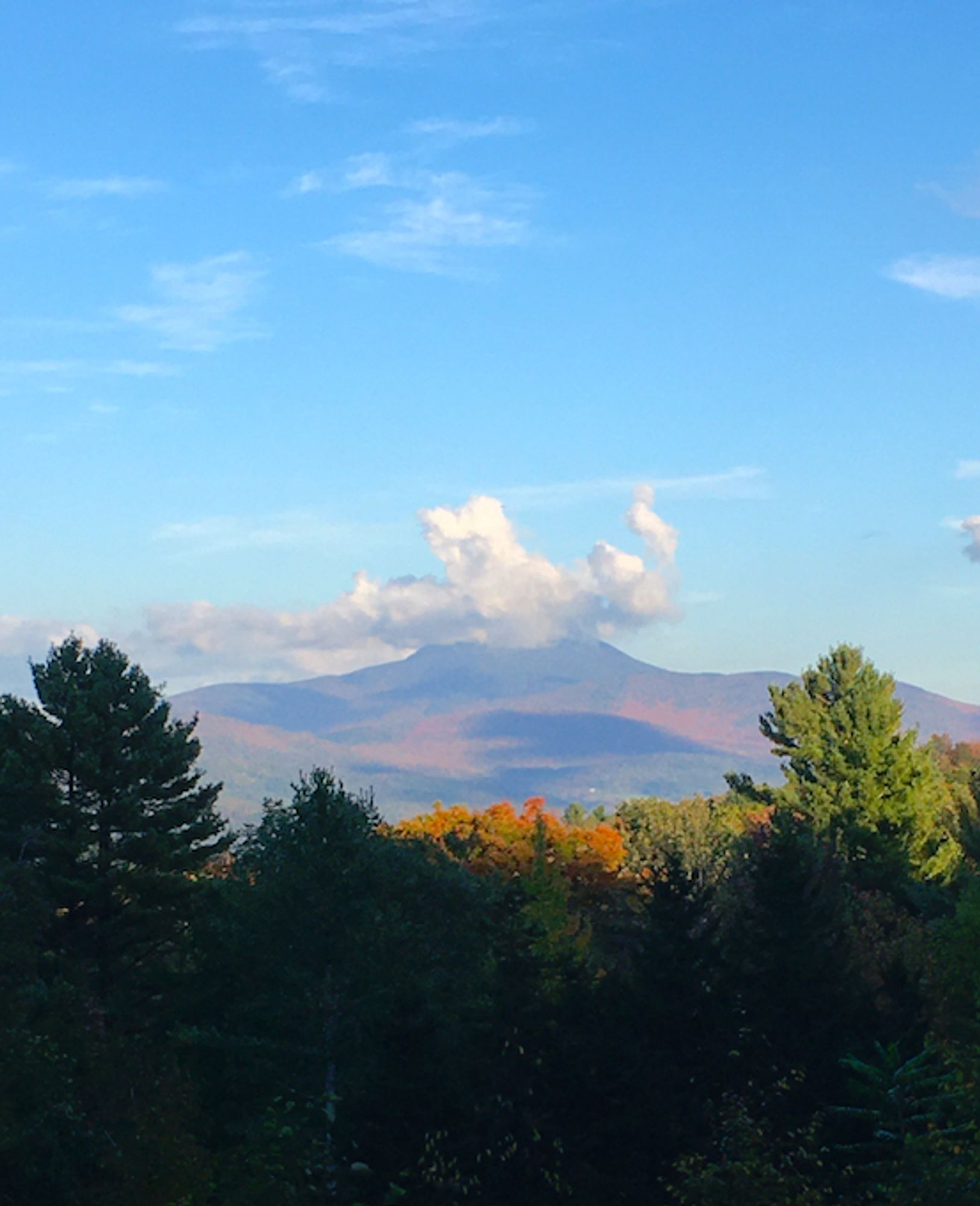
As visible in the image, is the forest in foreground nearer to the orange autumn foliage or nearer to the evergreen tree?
the evergreen tree

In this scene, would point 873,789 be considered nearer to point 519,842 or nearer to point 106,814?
point 519,842

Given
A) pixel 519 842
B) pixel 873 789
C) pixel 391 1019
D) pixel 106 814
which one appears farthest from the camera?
pixel 519 842

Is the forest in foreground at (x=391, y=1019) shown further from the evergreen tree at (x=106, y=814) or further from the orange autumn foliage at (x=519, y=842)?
the orange autumn foliage at (x=519, y=842)

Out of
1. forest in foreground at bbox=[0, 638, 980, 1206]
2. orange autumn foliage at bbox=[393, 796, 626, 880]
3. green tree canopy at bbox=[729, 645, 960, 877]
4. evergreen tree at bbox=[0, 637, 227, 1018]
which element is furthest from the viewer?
orange autumn foliage at bbox=[393, 796, 626, 880]

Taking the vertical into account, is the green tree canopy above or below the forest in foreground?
above

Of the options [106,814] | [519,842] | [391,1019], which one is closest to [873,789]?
[519,842]

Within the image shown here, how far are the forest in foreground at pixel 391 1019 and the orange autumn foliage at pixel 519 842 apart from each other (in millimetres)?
34280

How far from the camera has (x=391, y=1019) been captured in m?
30.0

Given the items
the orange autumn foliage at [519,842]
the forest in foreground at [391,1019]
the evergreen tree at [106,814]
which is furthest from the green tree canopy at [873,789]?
the evergreen tree at [106,814]

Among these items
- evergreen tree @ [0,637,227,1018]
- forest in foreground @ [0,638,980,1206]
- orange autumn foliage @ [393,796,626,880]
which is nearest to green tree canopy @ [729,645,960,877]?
orange autumn foliage @ [393,796,626,880]

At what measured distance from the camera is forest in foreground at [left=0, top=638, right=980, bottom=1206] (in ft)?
88.5

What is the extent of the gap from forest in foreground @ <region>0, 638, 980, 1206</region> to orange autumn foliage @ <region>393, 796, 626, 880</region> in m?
34.3

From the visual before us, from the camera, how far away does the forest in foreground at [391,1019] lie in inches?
1062

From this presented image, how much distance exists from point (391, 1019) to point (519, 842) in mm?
66566
